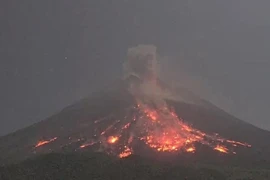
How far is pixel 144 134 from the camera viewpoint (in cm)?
6419

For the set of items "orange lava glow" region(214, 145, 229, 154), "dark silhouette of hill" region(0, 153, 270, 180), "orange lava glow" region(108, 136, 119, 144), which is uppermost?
"orange lava glow" region(108, 136, 119, 144)

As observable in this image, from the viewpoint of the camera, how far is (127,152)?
56344mm

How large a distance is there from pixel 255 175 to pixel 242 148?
19.3 meters

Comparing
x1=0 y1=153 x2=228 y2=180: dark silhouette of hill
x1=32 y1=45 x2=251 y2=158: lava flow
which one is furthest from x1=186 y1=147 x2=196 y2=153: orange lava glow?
x1=0 y1=153 x2=228 y2=180: dark silhouette of hill

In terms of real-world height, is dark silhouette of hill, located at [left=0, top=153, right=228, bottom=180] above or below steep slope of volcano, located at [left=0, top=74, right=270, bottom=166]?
below

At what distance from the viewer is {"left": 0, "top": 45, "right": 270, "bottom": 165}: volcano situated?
5625 cm

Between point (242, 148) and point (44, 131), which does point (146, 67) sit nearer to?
point (44, 131)

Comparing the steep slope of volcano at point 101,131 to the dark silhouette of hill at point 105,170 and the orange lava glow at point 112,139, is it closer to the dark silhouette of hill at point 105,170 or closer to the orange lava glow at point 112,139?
the orange lava glow at point 112,139

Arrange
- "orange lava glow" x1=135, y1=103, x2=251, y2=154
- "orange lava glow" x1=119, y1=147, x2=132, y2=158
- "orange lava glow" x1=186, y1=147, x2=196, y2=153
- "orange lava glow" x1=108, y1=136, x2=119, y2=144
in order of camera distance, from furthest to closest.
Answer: "orange lava glow" x1=108, y1=136, x2=119, y2=144 < "orange lava glow" x1=135, y1=103, x2=251, y2=154 < "orange lava glow" x1=186, y1=147, x2=196, y2=153 < "orange lava glow" x1=119, y1=147, x2=132, y2=158

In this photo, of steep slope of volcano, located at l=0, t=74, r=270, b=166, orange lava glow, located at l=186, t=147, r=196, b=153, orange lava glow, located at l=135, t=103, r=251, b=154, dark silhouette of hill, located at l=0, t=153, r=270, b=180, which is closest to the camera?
dark silhouette of hill, located at l=0, t=153, r=270, b=180

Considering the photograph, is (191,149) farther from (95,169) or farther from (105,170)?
(95,169)

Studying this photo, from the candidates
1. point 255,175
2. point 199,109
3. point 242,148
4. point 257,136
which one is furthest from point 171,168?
point 199,109

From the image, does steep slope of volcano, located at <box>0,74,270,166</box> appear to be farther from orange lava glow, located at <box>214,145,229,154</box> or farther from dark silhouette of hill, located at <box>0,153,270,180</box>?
dark silhouette of hill, located at <box>0,153,270,180</box>

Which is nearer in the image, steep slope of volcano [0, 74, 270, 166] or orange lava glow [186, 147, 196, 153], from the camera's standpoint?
orange lava glow [186, 147, 196, 153]
